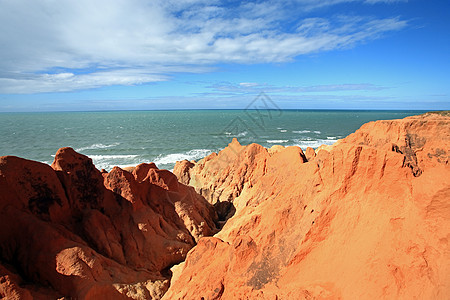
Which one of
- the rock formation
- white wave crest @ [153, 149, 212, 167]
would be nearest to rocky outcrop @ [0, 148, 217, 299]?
the rock formation

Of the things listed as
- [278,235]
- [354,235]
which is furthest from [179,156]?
[354,235]

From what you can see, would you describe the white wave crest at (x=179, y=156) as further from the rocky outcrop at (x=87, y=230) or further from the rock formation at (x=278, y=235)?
the rock formation at (x=278, y=235)

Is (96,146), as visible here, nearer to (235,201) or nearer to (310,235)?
(235,201)

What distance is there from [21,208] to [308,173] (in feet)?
29.4

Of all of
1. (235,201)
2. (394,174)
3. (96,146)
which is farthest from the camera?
(96,146)

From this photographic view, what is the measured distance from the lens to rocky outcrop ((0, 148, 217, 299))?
287 inches

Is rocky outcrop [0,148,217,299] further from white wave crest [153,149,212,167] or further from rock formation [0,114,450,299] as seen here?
white wave crest [153,149,212,167]

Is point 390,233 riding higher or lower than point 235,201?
higher

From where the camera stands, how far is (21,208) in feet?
26.8

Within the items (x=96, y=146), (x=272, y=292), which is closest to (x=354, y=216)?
(x=272, y=292)

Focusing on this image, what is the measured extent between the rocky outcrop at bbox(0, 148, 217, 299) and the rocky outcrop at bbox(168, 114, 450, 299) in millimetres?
3246

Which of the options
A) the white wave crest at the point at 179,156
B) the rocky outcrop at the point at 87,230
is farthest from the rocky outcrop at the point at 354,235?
the white wave crest at the point at 179,156

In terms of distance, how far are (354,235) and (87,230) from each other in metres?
8.76

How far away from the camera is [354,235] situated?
18.4ft
